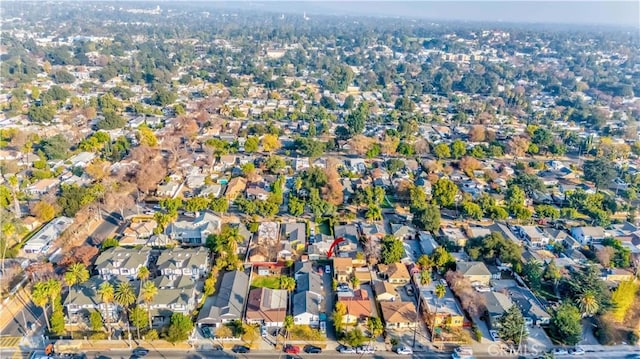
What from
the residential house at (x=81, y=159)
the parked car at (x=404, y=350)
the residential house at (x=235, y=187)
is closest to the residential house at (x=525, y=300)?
the parked car at (x=404, y=350)

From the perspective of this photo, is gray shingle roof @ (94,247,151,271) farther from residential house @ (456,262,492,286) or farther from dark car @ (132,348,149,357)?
residential house @ (456,262,492,286)

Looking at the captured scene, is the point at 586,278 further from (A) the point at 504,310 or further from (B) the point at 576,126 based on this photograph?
(B) the point at 576,126

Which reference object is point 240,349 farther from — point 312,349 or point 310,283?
point 310,283

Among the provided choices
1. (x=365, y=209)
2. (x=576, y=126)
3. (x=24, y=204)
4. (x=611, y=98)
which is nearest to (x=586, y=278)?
(x=365, y=209)

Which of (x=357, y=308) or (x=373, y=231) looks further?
(x=373, y=231)

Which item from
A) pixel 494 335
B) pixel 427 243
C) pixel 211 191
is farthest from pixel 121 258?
pixel 494 335

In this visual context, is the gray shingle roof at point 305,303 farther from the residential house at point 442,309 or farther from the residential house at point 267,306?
the residential house at point 442,309
